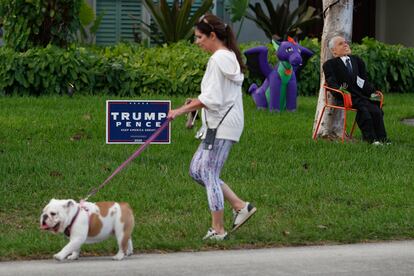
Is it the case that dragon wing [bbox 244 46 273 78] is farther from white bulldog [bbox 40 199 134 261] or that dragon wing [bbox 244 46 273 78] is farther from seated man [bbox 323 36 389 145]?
white bulldog [bbox 40 199 134 261]

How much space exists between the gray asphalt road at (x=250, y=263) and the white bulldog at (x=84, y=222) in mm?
152

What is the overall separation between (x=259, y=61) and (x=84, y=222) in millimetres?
8909

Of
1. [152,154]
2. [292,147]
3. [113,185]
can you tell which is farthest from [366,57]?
[113,185]

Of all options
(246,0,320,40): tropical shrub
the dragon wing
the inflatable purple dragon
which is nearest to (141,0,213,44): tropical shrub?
(246,0,320,40): tropical shrub

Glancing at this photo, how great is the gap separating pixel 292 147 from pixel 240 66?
4354 mm

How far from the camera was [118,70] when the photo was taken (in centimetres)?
1689

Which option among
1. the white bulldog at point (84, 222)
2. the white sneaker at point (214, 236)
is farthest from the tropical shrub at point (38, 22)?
the white bulldog at point (84, 222)

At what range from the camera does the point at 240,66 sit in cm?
827

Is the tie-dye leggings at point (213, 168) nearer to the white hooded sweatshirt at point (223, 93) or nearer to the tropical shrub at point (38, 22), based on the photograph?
the white hooded sweatshirt at point (223, 93)

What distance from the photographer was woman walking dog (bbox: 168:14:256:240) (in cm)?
809

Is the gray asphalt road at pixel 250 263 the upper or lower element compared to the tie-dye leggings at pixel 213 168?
lower

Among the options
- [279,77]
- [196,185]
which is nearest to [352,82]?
[279,77]

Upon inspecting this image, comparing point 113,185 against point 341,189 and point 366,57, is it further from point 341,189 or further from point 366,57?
point 366,57

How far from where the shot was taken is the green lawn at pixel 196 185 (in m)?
8.61
